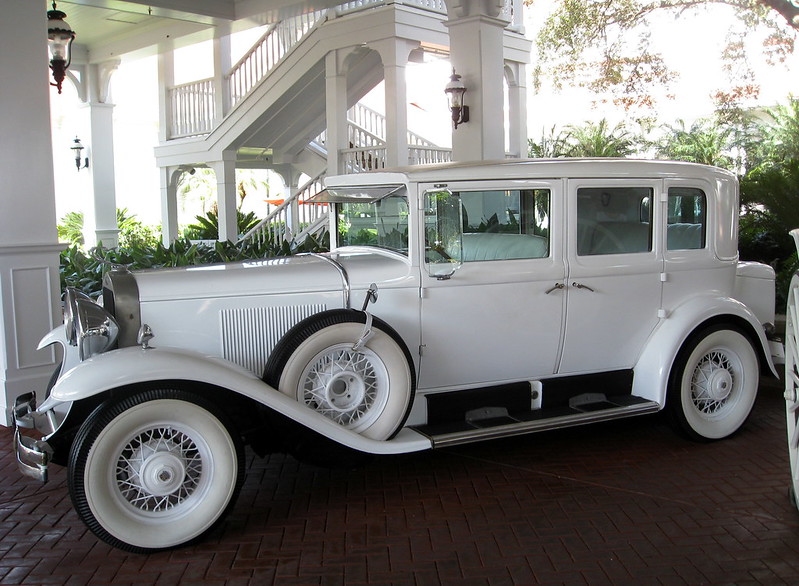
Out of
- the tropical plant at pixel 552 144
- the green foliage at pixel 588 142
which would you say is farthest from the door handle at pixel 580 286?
the tropical plant at pixel 552 144

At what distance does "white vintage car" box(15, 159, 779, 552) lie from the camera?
3588 mm

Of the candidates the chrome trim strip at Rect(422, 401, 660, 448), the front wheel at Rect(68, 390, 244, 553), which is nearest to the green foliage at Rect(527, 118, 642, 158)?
the chrome trim strip at Rect(422, 401, 660, 448)

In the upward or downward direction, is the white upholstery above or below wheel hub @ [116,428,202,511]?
above

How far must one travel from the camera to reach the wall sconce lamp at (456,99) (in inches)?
326

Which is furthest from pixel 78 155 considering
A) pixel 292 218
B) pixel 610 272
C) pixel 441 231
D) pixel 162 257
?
pixel 610 272

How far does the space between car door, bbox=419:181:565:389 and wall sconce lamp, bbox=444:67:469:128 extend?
3.96 metres

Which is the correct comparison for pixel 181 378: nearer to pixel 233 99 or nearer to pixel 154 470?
pixel 154 470

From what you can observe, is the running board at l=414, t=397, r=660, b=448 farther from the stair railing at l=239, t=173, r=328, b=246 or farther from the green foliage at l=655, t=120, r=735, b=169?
the green foliage at l=655, t=120, r=735, b=169

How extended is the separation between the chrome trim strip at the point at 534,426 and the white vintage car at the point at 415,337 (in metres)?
0.01

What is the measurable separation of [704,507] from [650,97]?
1525 cm

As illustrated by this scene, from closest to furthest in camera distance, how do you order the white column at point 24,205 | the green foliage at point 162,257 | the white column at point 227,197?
the white column at point 24,205, the green foliage at point 162,257, the white column at point 227,197

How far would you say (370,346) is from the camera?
403 cm

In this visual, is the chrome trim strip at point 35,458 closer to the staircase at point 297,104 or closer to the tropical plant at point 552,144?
the staircase at point 297,104

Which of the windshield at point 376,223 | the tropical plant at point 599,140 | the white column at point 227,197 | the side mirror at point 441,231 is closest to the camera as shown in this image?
the side mirror at point 441,231
